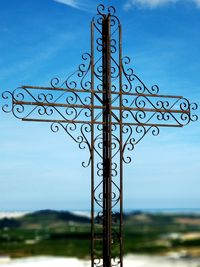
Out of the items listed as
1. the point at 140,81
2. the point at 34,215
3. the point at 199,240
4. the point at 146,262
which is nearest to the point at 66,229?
the point at 34,215

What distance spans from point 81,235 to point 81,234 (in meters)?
0.01

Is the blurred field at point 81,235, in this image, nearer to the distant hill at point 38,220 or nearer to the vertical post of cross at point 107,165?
the distant hill at point 38,220

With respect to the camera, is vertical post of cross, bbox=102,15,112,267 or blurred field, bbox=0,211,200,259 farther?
vertical post of cross, bbox=102,15,112,267

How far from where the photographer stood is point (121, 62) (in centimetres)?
689

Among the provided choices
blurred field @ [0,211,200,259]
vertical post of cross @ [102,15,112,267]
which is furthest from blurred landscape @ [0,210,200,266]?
vertical post of cross @ [102,15,112,267]

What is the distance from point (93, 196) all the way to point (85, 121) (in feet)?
2.82

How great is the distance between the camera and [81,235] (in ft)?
21.5

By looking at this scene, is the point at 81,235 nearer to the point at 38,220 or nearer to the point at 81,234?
the point at 81,234

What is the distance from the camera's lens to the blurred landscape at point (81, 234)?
6.35 metres

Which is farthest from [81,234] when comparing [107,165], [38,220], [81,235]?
[107,165]

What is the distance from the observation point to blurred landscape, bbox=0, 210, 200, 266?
6348 millimetres

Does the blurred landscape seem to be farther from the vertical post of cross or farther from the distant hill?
the vertical post of cross

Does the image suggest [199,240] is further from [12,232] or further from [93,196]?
[12,232]

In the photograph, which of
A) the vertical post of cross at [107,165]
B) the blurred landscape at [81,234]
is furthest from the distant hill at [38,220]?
the vertical post of cross at [107,165]
